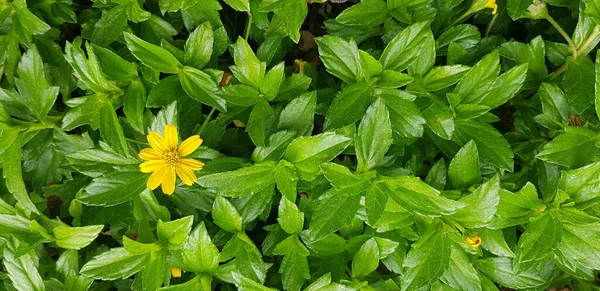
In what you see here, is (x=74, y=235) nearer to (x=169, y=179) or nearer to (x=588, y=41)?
(x=169, y=179)

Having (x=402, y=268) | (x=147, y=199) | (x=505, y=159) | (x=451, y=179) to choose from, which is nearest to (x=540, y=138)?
(x=505, y=159)

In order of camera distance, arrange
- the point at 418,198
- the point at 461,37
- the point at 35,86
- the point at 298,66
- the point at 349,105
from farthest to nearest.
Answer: the point at 298,66 < the point at 461,37 < the point at 35,86 < the point at 349,105 < the point at 418,198

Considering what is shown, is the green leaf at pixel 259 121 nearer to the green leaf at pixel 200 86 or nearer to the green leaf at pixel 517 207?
the green leaf at pixel 200 86

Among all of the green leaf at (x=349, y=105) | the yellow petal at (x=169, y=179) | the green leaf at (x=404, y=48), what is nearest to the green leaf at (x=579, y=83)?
the green leaf at (x=404, y=48)

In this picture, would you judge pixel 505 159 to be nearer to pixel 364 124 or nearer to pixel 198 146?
pixel 364 124

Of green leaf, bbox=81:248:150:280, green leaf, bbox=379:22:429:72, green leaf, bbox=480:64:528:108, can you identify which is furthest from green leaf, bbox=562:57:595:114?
green leaf, bbox=81:248:150:280

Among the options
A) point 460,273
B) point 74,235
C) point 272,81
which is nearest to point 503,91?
point 460,273
